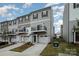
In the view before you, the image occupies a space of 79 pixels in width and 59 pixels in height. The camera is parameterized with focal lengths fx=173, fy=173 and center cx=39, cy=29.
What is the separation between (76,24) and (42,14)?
58 centimetres

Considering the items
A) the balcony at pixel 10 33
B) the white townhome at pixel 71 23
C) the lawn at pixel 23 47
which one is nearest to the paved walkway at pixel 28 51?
the lawn at pixel 23 47

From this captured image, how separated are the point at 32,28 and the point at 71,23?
64 centimetres

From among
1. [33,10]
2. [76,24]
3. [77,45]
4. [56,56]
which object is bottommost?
[56,56]

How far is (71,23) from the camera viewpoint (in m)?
2.79

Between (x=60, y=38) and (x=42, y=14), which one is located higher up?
(x=42, y=14)

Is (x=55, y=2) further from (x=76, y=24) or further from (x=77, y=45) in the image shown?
(x=77, y=45)

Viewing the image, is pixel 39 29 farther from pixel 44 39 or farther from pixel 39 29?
pixel 44 39

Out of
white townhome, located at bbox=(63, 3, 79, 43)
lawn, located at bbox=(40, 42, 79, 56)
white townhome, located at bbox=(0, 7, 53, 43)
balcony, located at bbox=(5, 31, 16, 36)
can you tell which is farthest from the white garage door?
balcony, located at bbox=(5, 31, 16, 36)

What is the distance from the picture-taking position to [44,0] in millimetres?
2801

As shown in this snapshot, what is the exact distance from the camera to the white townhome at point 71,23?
2.76 metres

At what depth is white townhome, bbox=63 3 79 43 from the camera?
9.05ft

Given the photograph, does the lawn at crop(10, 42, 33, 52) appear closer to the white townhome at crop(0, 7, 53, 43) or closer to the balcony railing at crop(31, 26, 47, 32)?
the white townhome at crop(0, 7, 53, 43)

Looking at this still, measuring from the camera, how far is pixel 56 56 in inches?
110

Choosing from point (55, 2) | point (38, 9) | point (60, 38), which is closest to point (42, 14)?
point (38, 9)
